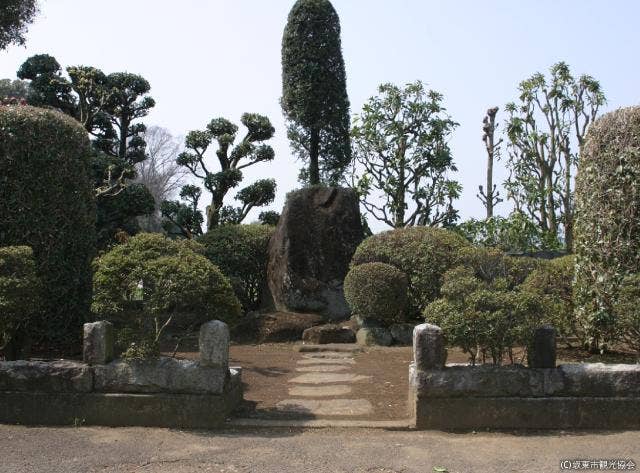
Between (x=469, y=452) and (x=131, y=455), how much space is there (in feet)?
8.66

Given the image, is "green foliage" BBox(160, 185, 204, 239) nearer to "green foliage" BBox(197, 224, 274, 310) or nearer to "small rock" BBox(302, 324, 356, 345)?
"green foliage" BBox(197, 224, 274, 310)

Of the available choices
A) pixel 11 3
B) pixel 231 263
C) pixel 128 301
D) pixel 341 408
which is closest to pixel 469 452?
pixel 341 408

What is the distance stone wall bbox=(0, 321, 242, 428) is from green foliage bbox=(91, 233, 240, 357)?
261mm

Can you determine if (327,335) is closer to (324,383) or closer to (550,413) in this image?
(324,383)

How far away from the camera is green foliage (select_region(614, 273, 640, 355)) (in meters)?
6.88

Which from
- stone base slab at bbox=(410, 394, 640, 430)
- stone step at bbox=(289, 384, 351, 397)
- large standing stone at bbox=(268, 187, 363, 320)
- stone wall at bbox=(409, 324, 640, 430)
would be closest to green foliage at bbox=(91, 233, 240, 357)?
stone step at bbox=(289, 384, 351, 397)

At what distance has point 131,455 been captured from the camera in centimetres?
482

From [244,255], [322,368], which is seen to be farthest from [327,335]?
[244,255]

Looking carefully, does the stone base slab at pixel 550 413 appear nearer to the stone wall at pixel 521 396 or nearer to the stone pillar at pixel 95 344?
the stone wall at pixel 521 396

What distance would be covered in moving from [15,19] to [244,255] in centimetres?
817

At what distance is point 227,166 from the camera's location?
16594mm

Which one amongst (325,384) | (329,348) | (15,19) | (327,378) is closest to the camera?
(325,384)

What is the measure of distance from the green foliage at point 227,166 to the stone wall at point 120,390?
10.8m

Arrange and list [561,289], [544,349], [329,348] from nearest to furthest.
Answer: [544,349] < [561,289] < [329,348]
